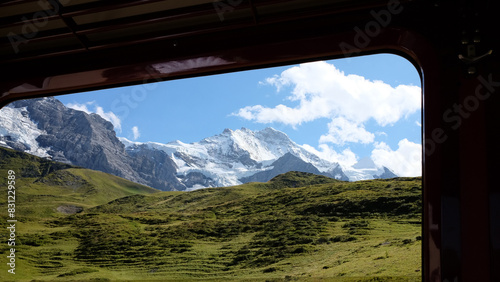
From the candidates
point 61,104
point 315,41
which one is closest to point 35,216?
point 61,104

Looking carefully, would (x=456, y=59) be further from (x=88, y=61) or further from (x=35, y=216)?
(x=35, y=216)

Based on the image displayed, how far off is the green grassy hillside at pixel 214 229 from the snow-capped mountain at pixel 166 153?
1.41ft

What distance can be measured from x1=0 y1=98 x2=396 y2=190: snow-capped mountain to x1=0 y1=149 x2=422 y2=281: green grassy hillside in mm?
429

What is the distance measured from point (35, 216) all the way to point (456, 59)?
13073mm

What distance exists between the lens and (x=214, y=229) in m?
11.0

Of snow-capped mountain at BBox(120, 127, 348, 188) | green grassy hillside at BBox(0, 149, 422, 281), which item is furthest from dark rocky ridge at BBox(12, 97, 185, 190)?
snow-capped mountain at BBox(120, 127, 348, 188)

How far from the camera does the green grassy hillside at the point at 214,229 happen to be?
8.27 meters

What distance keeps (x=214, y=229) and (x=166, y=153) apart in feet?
11.7

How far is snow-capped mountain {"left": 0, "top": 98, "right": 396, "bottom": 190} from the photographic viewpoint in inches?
371

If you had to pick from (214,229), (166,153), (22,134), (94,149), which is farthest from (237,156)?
(22,134)

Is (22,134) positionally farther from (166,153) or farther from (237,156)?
(237,156)

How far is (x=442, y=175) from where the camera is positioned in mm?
1374

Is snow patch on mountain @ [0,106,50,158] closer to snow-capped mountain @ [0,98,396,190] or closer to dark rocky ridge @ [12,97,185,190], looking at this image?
snow-capped mountain @ [0,98,396,190]

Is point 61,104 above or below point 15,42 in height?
above
